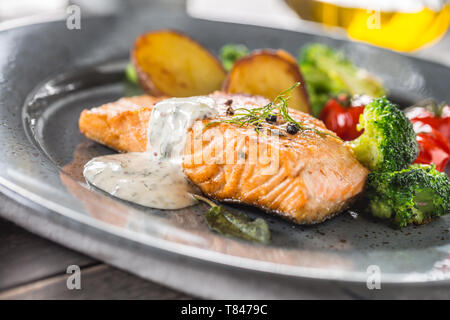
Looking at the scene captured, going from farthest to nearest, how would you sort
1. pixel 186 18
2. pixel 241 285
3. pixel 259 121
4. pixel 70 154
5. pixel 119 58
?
1. pixel 186 18
2. pixel 119 58
3. pixel 70 154
4. pixel 259 121
5. pixel 241 285

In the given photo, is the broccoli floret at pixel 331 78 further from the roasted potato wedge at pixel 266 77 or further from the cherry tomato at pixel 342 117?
the roasted potato wedge at pixel 266 77

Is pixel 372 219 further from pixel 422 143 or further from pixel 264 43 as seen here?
pixel 264 43

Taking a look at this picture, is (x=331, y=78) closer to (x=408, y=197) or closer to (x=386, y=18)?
(x=386, y=18)

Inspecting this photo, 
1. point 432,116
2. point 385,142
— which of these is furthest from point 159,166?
point 432,116

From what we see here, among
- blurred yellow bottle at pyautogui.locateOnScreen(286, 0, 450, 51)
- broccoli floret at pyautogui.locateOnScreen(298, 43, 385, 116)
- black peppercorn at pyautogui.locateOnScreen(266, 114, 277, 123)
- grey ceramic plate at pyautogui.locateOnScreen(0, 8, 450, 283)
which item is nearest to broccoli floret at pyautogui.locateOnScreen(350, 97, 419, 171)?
grey ceramic plate at pyautogui.locateOnScreen(0, 8, 450, 283)

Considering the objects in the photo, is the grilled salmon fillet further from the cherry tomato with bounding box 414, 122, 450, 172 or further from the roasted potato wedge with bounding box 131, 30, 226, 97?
the roasted potato wedge with bounding box 131, 30, 226, 97

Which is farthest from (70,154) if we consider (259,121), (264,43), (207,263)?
(264,43)
